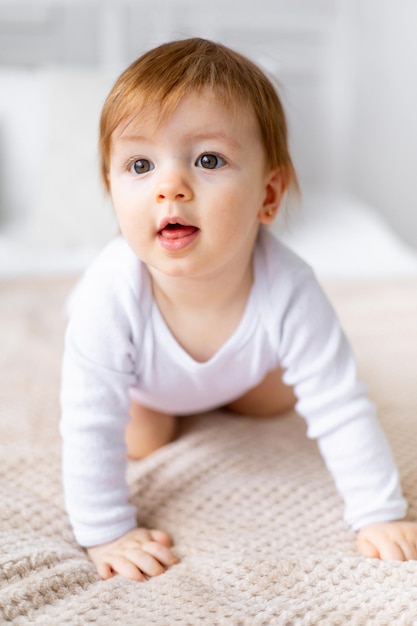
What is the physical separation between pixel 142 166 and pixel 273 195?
20 centimetres

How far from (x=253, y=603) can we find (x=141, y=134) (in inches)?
20.3

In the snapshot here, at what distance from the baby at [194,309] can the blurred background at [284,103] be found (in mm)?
1029

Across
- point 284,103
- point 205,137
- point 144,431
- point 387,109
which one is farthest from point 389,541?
point 387,109

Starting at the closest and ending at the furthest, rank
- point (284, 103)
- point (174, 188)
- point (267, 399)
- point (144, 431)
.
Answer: point (174, 188) → point (144, 431) → point (267, 399) → point (284, 103)

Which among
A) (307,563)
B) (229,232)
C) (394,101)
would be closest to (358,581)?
(307,563)

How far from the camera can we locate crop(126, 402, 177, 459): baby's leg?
42.8 inches

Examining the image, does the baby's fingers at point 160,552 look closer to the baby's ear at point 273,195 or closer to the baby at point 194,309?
the baby at point 194,309

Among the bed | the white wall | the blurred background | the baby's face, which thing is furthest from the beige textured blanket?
the white wall

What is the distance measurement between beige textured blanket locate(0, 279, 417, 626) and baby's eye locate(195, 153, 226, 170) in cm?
44

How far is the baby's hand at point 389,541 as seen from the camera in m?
0.83

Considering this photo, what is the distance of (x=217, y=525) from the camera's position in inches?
36.7

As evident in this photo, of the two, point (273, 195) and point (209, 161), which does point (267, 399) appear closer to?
point (273, 195)

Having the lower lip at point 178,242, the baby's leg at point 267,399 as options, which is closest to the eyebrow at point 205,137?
the lower lip at point 178,242

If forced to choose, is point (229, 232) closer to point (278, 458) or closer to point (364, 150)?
point (278, 458)
